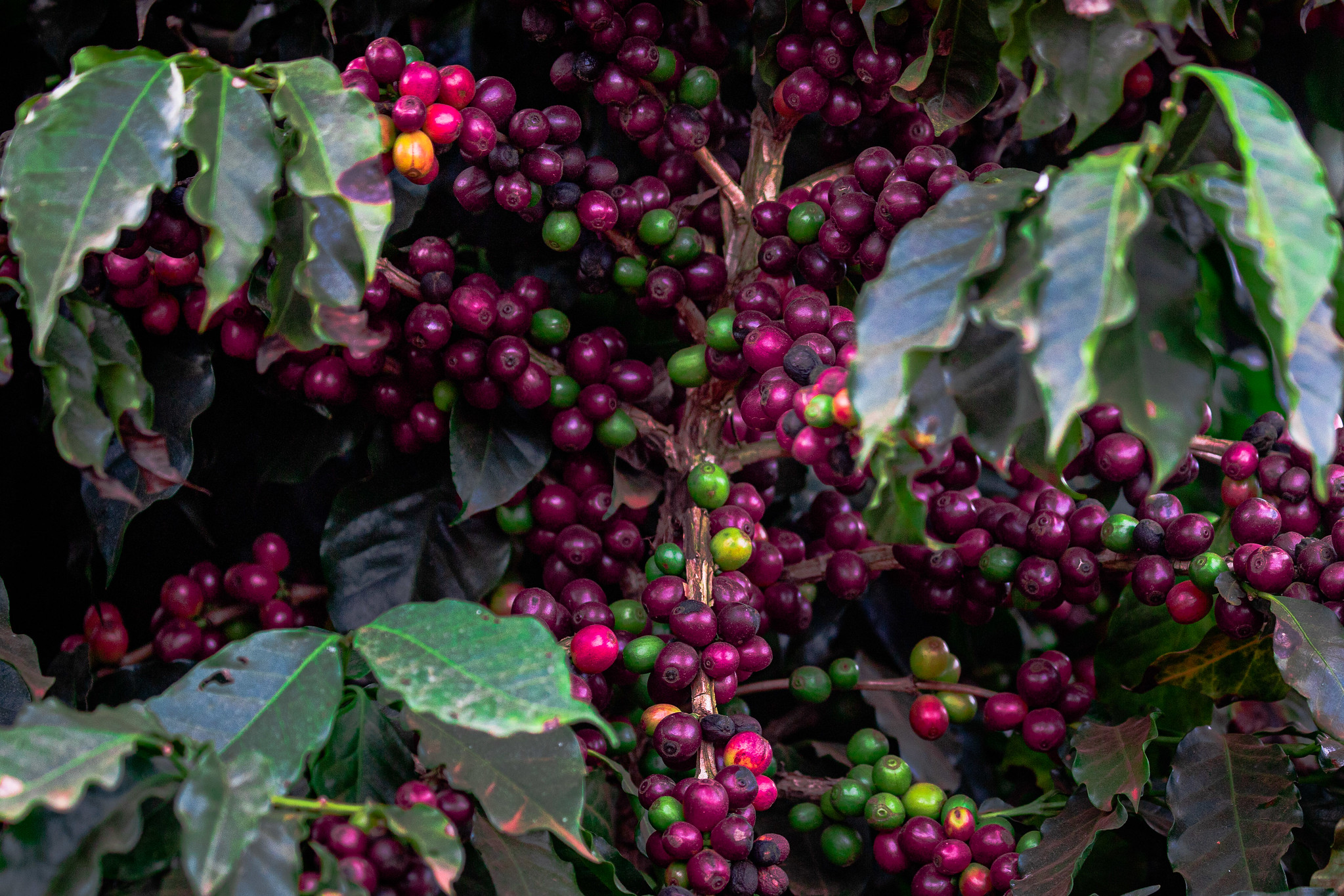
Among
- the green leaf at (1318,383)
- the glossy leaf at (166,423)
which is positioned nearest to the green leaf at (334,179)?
the glossy leaf at (166,423)

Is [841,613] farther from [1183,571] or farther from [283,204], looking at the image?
[283,204]

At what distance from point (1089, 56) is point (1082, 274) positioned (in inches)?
9.3

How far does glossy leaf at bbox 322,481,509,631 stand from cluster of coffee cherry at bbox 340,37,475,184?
0.35 meters

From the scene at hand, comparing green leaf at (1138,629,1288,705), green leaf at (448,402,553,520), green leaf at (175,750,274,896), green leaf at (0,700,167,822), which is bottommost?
green leaf at (1138,629,1288,705)

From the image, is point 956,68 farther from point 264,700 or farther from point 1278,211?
point 264,700

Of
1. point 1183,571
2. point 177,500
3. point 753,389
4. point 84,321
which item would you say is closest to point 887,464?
point 753,389

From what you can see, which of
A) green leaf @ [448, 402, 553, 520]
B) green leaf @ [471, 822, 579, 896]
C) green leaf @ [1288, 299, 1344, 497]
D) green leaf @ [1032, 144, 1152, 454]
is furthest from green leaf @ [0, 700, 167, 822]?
green leaf @ [1288, 299, 1344, 497]

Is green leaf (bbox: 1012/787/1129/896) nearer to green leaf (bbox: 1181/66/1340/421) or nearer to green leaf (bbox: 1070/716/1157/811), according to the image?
green leaf (bbox: 1070/716/1157/811)

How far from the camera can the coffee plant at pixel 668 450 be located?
0.55 metres

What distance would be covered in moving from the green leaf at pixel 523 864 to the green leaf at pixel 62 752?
8.6 inches

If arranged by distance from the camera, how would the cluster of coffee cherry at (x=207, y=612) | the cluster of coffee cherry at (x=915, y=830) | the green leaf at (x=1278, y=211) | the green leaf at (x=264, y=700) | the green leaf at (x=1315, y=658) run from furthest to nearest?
the cluster of coffee cherry at (x=207, y=612) → the cluster of coffee cherry at (x=915, y=830) → the green leaf at (x=1315, y=658) → the green leaf at (x=264, y=700) → the green leaf at (x=1278, y=211)

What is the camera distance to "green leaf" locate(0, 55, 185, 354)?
56 cm

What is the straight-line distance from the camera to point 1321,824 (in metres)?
0.87

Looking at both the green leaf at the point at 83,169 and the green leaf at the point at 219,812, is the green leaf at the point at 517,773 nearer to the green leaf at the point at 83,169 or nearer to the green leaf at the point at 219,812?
the green leaf at the point at 219,812
